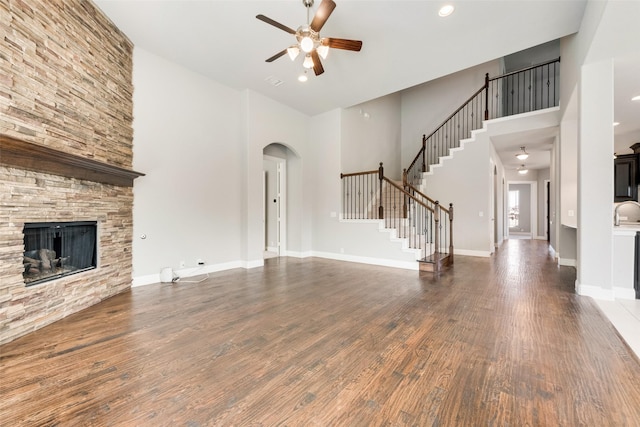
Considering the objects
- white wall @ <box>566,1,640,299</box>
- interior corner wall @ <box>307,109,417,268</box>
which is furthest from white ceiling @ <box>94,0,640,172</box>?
interior corner wall @ <box>307,109,417,268</box>

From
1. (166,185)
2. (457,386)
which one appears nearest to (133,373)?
(457,386)

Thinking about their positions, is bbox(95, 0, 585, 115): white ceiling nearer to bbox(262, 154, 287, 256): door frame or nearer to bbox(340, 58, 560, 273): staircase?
bbox(340, 58, 560, 273): staircase

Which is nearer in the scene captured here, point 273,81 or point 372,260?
point 273,81

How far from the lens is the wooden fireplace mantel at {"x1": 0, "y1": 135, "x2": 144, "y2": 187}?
7.50 feet

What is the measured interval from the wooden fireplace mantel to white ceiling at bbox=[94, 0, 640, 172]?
200 centimetres

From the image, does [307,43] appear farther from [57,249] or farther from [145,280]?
[145,280]

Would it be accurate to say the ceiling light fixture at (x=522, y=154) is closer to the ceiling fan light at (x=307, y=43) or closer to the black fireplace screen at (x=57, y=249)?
the ceiling fan light at (x=307, y=43)

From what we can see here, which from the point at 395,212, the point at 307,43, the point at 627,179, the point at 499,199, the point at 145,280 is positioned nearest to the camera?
the point at 307,43

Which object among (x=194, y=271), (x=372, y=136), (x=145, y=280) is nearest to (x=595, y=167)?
(x=372, y=136)

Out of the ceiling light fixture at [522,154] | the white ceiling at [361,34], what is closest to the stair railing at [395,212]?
the white ceiling at [361,34]

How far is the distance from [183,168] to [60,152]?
6.76 feet

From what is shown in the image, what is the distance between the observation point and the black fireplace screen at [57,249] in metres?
2.71

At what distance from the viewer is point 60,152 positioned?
2.62 m

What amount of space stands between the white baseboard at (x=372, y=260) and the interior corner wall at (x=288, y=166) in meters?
0.61
